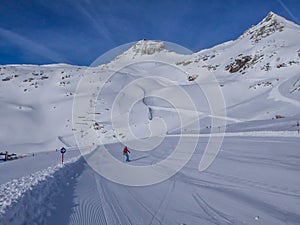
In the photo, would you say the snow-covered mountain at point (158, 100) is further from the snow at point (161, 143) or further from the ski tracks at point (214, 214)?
the ski tracks at point (214, 214)

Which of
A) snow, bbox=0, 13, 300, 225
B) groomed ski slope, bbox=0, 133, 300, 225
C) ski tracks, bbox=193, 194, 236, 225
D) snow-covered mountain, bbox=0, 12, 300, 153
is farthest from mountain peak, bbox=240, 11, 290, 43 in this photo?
ski tracks, bbox=193, 194, 236, 225

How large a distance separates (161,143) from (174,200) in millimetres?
20884

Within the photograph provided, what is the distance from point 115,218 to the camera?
18.8ft

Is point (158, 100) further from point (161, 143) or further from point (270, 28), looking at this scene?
point (270, 28)

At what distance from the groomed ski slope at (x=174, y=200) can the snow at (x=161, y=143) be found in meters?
0.03

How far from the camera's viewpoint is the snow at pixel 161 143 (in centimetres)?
Answer: 614

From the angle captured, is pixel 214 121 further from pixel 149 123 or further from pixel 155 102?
pixel 155 102

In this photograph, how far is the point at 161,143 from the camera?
1094 inches

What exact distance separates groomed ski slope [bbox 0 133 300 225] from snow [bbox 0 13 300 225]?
0.09ft

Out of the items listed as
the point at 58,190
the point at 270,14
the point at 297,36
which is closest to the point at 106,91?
the point at 297,36

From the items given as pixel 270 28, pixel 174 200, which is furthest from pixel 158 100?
pixel 270 28

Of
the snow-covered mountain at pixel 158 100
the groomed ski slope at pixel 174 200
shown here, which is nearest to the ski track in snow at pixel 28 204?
the groomed ski slope at pixel 174 200

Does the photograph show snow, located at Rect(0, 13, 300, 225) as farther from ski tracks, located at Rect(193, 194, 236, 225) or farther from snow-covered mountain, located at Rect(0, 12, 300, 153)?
snow-covered mountain, located at Rect(0, 12, 300, 153)

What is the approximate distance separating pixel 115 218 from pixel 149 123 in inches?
1634
